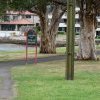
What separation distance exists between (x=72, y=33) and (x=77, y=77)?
6.17ft

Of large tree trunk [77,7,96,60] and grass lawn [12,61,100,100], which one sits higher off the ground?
large tree trunk [77,7,96,60]

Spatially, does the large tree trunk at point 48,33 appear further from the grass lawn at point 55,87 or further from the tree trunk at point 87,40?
the grass lawn at point 55,87

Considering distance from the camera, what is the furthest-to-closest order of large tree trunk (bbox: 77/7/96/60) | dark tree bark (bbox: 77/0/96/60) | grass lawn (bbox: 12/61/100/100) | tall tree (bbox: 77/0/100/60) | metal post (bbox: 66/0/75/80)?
large tree trunk (bbox: 77/7/96/60) < dark tree bark (bbox: 77/0/96/60) < tall tree (bbox: 77/0/100/60) < metal post (bbox: 66/0/75/80) < grass lawn (bbox: 12/61/100/100)

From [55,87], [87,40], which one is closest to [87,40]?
[87,40]

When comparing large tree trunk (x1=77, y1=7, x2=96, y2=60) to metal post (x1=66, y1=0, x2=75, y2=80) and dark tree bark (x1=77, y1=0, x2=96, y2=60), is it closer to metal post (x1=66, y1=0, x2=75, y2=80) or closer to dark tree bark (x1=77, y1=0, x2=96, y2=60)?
dark tree bark (x1=77, y1=0, x2=96, y2=60)

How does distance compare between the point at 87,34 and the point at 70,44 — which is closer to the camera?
the point at 70,44

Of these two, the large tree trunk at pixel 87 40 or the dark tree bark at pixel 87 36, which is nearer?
the dark tree bark at pixel 87 36

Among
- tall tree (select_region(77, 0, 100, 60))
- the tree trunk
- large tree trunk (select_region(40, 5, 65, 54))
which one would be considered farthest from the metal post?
large tree trunk (select_region(40, 5, 65, 54))

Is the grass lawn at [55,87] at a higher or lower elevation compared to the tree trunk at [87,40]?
lower

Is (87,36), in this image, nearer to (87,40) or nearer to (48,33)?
(87,40)

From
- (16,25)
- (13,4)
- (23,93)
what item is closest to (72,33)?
(23,93)

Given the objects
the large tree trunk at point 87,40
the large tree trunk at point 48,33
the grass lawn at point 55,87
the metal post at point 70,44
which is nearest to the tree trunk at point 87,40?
the large tree trunk at point 87,40

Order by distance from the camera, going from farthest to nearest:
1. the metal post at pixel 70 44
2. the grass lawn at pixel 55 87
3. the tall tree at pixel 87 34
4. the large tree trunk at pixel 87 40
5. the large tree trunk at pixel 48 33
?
1. the large tree trunk at pixel 48 33
2. the large tree trunk at pixel 87 40
3. the tall tree at pixel 87 34
4. the metal post at pixel 70 44
5. the grass lawn at pixel 55 87

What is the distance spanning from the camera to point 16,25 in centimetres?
10238
